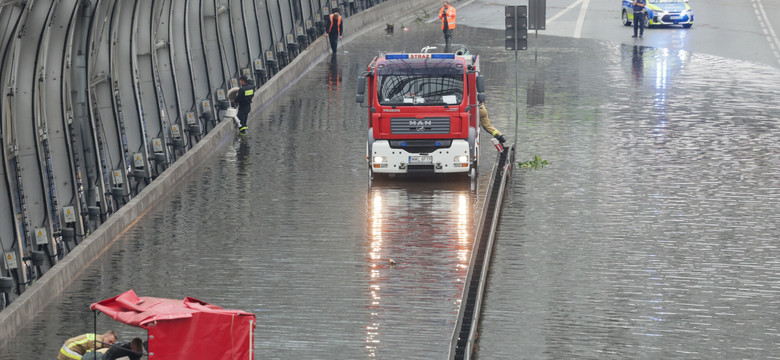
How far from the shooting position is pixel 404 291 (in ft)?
61.3

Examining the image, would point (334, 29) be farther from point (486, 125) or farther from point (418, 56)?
point (418, 56)

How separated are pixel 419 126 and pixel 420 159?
628mm

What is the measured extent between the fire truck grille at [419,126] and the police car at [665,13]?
91.1ft

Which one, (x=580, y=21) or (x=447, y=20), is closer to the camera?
(x=447, y=20)

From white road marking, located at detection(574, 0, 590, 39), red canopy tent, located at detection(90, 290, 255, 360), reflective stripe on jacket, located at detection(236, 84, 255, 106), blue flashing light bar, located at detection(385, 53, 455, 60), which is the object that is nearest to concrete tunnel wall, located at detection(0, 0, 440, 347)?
reflective stripe on jacket, located at detection(236, 84, 255, 106)

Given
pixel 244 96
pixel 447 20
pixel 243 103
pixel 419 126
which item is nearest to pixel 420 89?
pixel 419 126

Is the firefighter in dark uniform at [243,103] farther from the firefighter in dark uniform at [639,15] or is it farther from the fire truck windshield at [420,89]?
the firefighter in dark uniform at [639,15]

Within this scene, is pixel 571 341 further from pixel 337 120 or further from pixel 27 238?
pixel 337 120

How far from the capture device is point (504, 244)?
21.4m

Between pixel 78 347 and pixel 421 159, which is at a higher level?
pixel 78 347

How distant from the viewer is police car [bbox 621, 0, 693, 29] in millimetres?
52188

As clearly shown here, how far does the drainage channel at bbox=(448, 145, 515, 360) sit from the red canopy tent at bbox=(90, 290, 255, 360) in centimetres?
229

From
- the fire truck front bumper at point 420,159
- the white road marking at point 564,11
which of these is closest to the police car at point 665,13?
the white road marking at point 564,11

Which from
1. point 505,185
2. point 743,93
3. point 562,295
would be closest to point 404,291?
point 562,295
